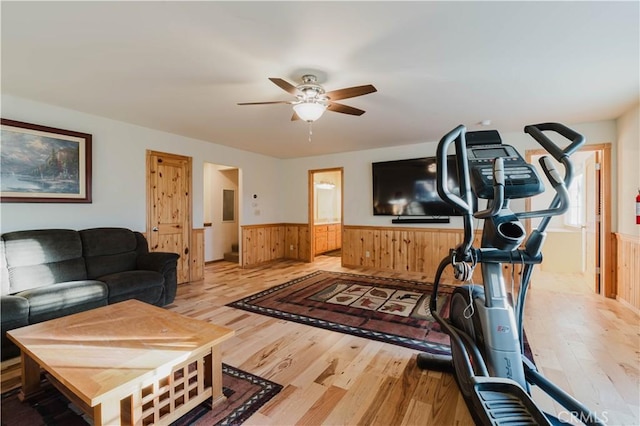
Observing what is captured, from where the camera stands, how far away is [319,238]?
24.2 feet

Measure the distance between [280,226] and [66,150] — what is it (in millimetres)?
4143

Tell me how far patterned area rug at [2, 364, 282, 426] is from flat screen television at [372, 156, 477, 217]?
3.98 metres

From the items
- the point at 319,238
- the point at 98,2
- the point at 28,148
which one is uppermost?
the point at 98,2

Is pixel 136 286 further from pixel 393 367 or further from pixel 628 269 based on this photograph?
pixel 628 269

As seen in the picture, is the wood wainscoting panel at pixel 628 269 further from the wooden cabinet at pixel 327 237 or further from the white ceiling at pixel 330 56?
the wooden cabinet at pixel 327 237

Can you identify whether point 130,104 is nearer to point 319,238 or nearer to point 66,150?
point 66,150

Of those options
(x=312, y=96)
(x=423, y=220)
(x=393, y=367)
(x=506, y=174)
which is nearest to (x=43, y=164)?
(x=312, y=96)

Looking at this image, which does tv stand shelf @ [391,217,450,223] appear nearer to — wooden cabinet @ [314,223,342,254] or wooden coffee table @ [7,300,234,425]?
wooden cabinet @ [314,223,342,254]

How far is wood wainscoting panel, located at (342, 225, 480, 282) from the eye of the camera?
5031 mm

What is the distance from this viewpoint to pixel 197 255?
4.86 metres

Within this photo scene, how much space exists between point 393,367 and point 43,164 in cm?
408

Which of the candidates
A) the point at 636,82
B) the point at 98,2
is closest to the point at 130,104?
the point at 98,2

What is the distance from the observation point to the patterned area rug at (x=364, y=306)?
2.76m

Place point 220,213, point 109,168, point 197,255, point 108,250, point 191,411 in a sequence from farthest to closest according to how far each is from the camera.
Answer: point 220,213 < point 197,255 < point 109,168 < point 108,250 < point 191,411
